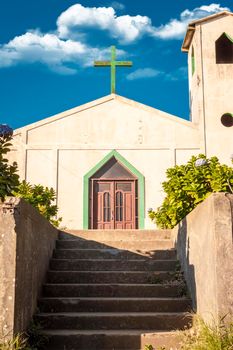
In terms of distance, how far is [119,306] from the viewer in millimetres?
6633

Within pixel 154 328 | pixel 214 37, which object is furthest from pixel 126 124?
pixel 154 328

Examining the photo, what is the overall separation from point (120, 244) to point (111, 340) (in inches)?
113

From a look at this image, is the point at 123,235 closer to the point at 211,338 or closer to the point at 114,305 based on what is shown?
the point at 114,305

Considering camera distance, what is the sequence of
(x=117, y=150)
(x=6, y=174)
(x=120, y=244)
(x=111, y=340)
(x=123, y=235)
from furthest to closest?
(x=117, y=150), (x=123, y=235), (x=120, y=244), (x=111, y=340), (x=6, y=174)

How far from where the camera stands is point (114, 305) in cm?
664

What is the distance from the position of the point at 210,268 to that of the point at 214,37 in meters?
12.7

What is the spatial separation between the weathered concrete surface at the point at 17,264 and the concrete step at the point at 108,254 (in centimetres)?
202

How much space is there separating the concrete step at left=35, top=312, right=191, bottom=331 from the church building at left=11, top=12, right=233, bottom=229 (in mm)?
8574

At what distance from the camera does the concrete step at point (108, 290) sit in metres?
7.02

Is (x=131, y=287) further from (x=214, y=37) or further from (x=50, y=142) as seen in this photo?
(x=214, y=37)

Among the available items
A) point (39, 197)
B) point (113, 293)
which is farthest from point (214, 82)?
point (113, 293)

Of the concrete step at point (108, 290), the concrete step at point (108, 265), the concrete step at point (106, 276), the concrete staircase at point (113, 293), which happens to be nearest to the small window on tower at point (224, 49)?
the concrete staircase at point (113, 293)

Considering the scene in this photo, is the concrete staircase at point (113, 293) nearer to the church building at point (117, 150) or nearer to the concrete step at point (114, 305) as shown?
the concrete step at point (114, 305)

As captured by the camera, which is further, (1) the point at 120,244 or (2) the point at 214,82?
(2) the point at 214,82
